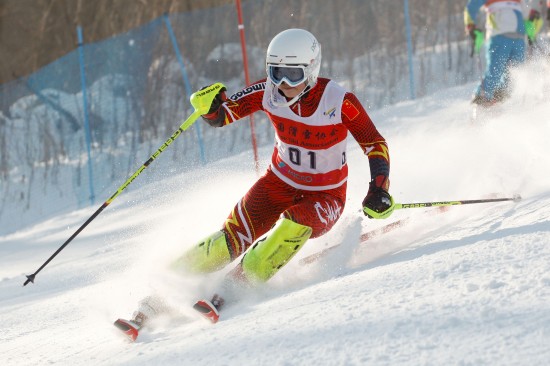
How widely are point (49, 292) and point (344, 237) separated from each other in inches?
107

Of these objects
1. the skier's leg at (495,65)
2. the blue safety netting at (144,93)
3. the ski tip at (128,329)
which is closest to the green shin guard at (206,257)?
the ski tip at (128,329)

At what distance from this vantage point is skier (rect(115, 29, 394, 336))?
13.1 ft

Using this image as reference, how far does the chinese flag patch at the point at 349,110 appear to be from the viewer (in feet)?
14.0

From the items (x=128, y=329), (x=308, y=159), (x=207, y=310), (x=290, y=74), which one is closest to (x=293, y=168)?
(x=308, y=159)

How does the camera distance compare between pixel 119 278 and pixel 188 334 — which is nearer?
pixel 188 334

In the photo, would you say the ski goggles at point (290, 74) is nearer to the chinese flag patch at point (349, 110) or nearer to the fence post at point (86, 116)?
the chinese flag patch at point (349, 110)

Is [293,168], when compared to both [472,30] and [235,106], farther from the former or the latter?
[472,30]

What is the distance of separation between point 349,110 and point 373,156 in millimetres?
293

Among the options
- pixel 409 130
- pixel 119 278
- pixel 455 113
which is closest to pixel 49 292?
pixel 119 278

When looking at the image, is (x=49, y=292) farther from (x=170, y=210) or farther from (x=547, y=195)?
(x=547, y=195)

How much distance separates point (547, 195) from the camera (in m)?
4.45

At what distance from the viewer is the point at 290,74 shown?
165 inches

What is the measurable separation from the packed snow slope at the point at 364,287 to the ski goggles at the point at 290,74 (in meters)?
0.91

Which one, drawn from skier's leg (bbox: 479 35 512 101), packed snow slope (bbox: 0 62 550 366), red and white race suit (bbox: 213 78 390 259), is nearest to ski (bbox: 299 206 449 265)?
packed snow slope (bbox: 0 62 550 366)
